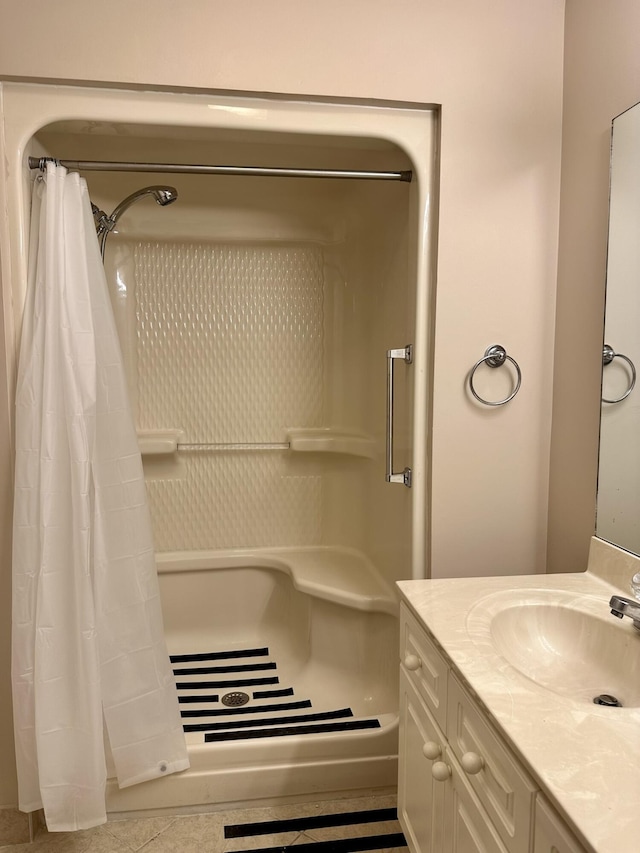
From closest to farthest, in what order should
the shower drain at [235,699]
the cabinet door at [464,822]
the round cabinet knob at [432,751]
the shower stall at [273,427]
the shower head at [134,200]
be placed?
the cabinet door at [464,822], the round cabinet knob at [432,751], the shower head at [134,200], the shower stall at [273,427], the shower drain at [235,699]

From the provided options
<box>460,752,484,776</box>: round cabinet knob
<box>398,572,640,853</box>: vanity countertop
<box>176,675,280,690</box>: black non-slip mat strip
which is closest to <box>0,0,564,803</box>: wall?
<box>398,572,640,853</box>: vanity countertop

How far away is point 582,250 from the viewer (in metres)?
1.68

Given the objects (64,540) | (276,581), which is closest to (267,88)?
(64,540)

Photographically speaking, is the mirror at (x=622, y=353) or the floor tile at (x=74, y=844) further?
the floor tile at (x=74, y=844)

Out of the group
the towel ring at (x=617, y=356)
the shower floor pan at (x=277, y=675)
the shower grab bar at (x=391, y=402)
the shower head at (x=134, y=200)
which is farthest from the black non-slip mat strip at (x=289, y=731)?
the shower head at (x=134, y=200)

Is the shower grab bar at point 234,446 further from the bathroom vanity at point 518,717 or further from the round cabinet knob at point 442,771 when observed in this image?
the round cabinet knob at point 442,771

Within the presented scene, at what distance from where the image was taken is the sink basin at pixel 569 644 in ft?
3.87

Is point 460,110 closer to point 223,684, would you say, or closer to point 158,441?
point 158,441

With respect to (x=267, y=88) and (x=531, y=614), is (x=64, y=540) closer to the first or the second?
(x=531, y=614)

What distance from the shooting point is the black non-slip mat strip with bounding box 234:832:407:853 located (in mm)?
1754

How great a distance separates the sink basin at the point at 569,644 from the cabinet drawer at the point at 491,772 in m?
0.13

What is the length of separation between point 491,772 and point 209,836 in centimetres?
117

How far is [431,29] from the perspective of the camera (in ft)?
5.55

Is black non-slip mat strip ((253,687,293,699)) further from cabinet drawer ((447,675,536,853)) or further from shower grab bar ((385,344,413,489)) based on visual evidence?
cabinet drawer ((447,675,536,853))
